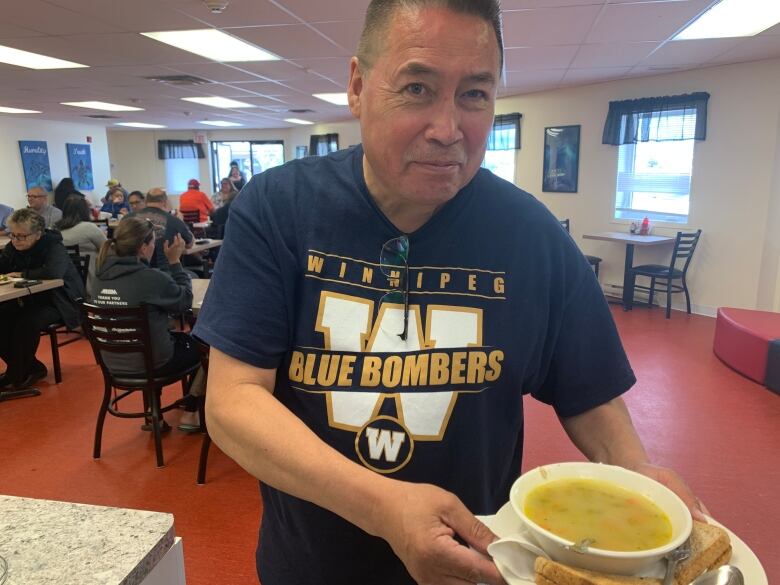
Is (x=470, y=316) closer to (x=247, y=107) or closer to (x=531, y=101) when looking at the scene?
(x=531, y=101)

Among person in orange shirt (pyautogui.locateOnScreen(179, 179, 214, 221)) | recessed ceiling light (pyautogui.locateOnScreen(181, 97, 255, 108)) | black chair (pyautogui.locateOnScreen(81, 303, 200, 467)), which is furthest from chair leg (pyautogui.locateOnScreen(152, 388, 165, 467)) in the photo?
person in orange shirt (pyautogui.locateOnScreen(179, 179, 214, 221))

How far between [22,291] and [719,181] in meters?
6.84

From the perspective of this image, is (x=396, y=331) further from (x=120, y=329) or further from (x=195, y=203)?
(x=195, y=203)

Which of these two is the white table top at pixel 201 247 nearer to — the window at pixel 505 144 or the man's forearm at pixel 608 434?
the window at pixel 505 144

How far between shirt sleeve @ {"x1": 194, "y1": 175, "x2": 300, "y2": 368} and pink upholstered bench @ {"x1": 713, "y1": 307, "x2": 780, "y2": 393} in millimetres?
4582

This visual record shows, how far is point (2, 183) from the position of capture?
33.8ft

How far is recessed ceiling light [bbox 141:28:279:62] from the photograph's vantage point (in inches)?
183

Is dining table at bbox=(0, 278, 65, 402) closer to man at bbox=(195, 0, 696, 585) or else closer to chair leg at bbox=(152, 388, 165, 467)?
chair leg at bbox=(152, 388, 165, 467)

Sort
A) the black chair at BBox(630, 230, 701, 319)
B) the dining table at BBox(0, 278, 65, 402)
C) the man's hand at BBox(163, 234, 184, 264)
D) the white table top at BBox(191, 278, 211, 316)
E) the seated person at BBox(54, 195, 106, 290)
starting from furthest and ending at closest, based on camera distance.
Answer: the black chair at BBox(630, 230, 701, 319), the seated person at BBox(54, 195, 106, 290), the dining table at BBox(0, 278, 65, 402), the man's hand at BBox(163, 234, 184, 264), the white table top at BBox(191, 278, 211, 316)

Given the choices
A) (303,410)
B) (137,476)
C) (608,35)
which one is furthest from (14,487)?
(608,35)

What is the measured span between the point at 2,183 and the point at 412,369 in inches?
473

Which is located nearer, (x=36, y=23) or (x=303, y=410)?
(x=303, y=410)

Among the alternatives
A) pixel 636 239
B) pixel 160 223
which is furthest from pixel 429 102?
pixel 636 239

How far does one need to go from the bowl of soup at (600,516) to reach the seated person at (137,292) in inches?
113
